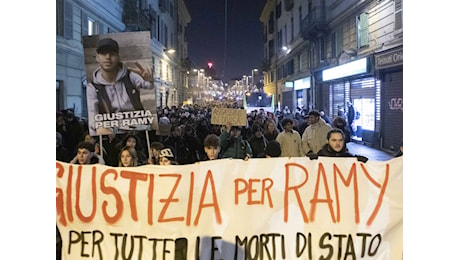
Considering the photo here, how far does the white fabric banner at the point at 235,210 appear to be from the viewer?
4.24 meters

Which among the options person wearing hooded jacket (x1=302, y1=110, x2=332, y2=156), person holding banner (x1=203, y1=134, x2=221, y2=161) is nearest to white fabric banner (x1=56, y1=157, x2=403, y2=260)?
person holding banner (x1=203, y1=134, x2=221, y2=161)

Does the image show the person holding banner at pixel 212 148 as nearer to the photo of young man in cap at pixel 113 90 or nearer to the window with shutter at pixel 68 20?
the photo of young man in cap at pixel 113 90

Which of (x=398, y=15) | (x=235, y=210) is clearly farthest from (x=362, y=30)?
(x=235, y=210)

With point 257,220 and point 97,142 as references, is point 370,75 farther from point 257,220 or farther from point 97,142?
point 257,220

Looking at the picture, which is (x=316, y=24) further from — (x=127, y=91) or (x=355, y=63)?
(x=127, y=91)

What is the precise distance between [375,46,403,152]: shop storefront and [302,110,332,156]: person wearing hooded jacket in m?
7.00

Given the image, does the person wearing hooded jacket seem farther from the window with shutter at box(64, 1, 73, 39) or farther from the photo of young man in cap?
the window with shutter at box(64, 1, 73, 39)

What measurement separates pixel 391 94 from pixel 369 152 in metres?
2.14

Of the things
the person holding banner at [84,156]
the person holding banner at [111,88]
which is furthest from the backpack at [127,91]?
the person holding banner at [84,156]

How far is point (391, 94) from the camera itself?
1612 centimetres

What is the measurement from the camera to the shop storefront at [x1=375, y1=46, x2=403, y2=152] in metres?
15.2

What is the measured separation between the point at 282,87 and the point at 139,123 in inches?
1644

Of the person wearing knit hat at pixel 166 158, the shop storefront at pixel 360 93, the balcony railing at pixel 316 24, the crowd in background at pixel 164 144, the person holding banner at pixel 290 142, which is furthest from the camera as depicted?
the balcony railing at pixel 316 24

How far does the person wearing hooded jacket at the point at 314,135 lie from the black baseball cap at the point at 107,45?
384 centimetres
